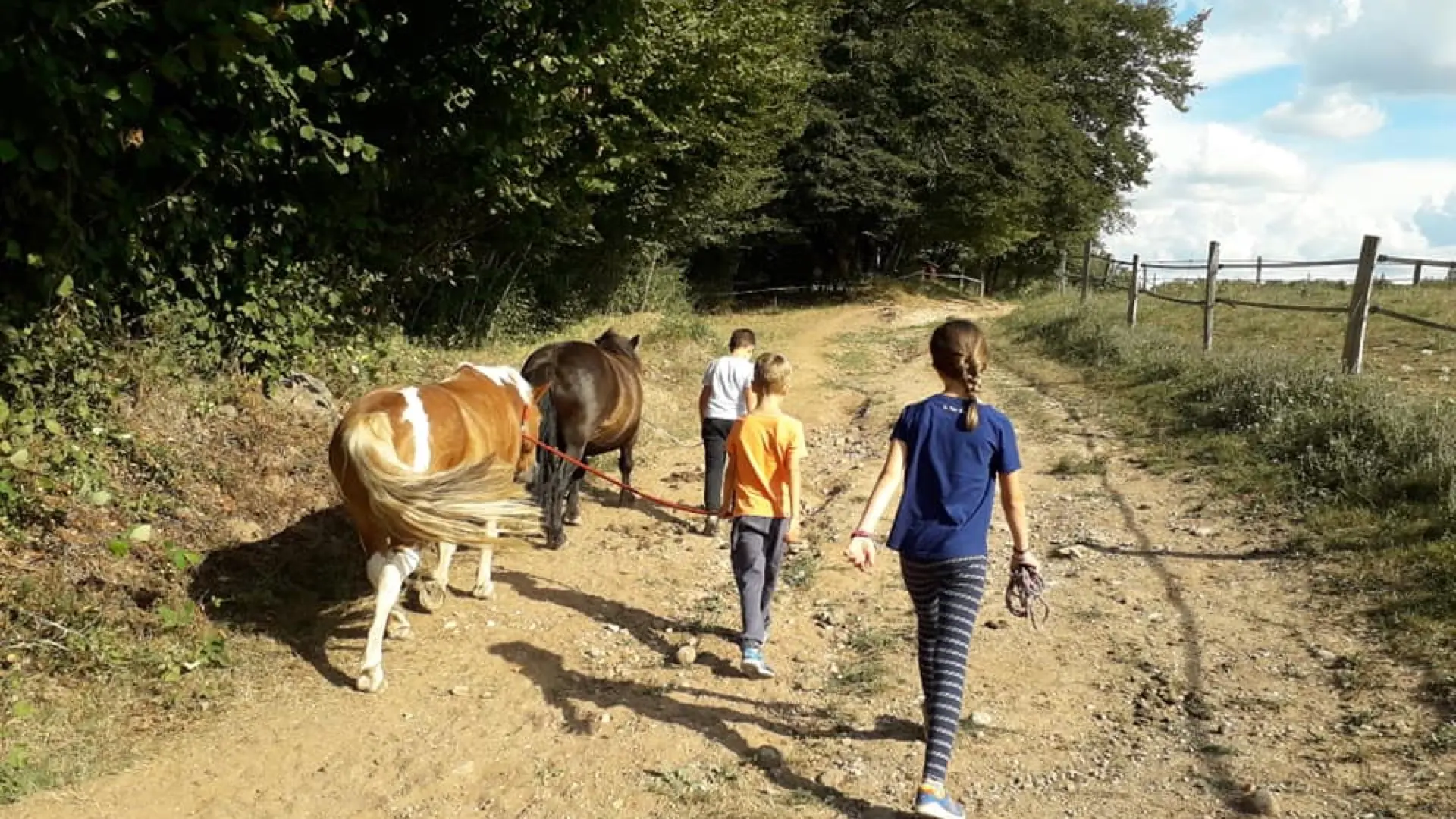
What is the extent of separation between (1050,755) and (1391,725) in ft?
4.48

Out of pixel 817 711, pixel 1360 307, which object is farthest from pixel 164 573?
pixel 1360 307

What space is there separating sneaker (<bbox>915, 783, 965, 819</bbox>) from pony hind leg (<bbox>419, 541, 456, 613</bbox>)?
10.3ft

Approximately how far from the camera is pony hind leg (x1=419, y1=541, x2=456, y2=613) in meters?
5.55

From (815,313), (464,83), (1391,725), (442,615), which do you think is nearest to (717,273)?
(815,313)

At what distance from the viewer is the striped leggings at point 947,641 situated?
138 inches

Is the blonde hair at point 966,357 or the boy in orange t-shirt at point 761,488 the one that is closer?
the blonde hair at point 966,357

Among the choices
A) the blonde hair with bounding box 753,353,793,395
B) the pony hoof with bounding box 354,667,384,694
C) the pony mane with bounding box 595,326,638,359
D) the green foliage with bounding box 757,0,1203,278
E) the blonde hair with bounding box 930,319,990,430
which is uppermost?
the green foliage with bounding box 757,0,1203,278

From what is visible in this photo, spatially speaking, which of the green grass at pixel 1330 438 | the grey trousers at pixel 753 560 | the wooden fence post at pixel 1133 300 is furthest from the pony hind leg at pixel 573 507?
the wooden fence post at pixel 1133 300

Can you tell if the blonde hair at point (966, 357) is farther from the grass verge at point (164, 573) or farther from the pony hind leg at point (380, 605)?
the grass verge at point (164, 573)

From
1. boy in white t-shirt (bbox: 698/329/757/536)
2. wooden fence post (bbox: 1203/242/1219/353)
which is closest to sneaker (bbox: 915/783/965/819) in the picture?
boy in white t-shirt (bbox: 698/329/757/536)

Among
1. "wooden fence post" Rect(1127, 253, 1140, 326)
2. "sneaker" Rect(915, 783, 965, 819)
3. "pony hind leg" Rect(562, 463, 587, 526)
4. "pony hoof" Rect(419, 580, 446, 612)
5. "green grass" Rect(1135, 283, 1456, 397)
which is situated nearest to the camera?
"sneaker" Rect(915, 783, 965, 819)

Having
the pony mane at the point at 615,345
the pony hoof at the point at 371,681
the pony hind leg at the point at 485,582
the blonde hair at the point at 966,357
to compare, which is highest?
the blonde hair at the point at 966,357

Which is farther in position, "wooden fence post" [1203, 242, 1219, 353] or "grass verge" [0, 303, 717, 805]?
"wooden fence post" [1203, 242, 1219, 353]

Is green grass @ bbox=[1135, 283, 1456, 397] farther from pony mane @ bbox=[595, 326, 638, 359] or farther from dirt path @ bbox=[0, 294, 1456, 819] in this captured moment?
pony mane @ bbox=[595, 326, 638, 359]
